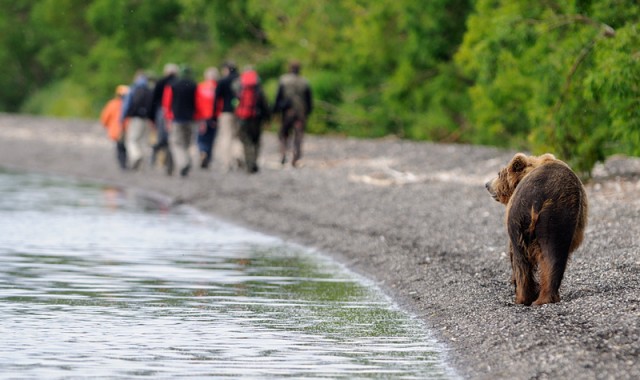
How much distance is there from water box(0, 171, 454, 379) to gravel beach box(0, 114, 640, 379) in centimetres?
43

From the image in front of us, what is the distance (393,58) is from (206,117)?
12.0 metres

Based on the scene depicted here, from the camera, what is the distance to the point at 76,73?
70938mm

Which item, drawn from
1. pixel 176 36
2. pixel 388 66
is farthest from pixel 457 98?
pixel 176 36

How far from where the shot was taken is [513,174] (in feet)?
38.2

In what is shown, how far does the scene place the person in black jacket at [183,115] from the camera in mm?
29047

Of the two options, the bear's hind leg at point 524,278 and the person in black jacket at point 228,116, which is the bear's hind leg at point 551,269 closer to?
the bear's hind leg at point 524,278

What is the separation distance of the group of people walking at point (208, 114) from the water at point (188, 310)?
28.2ft

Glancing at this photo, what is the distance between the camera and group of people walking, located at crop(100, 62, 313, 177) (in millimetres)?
28875

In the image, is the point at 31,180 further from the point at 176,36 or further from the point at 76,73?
the point at 76,73

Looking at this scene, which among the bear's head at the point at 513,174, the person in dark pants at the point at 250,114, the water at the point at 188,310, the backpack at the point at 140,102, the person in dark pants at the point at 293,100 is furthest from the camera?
the person in dark pants at the point at 293,100

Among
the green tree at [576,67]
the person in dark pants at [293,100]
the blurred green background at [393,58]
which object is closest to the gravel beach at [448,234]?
the green tree at [576,67]

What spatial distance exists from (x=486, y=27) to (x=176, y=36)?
3305 centimetres

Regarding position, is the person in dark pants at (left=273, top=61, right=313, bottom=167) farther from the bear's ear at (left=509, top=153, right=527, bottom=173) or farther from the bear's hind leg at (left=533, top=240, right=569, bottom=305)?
the bear's hind leg at (left=533, top=240, right=569, bottom=305)

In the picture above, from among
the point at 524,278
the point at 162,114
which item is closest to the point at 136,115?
the point at 162,114
